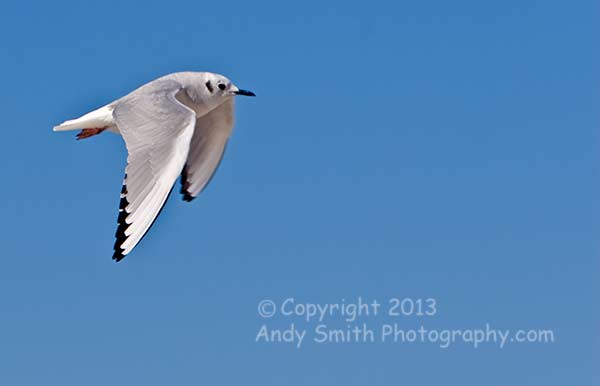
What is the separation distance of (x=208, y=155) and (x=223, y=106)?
373 mm

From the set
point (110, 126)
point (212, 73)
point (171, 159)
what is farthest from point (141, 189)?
point (212, 73)

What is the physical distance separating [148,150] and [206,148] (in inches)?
66.0

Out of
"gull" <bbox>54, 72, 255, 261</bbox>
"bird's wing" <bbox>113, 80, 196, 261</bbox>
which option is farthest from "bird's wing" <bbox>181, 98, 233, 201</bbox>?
"bird's wing" <bbox>113, 80, 196, 261</bbox>

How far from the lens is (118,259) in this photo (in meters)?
6.89

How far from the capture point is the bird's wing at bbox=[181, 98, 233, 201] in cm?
916

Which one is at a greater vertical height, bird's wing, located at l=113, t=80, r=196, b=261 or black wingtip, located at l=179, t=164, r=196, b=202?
black wingtip, located at l=179, t=164, r=196, b=202

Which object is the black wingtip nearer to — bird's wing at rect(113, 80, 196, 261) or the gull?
the gull

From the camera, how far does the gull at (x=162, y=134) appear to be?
23.7ft

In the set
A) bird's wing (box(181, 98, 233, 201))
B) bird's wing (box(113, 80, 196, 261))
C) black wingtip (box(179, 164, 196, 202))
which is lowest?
bird's wing (box(113, 80, 196, 261))

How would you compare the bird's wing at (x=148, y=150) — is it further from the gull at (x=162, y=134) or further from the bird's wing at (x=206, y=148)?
the bird's wing at (x=206, y=148)

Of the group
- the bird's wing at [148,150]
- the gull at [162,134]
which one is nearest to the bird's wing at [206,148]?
the gull at [162,134]

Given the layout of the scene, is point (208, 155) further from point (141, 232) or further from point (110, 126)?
point (141, 232)

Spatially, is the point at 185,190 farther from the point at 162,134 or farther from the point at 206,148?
the point at 162,134

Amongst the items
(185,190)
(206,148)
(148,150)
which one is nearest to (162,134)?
(148,150)
